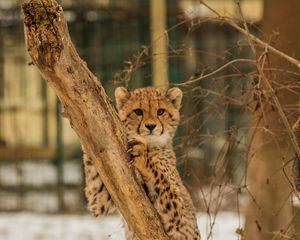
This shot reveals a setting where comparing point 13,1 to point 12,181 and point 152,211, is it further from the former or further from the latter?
point 152,211

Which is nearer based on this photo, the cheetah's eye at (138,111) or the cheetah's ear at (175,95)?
the cheetah's eye at (138,111)

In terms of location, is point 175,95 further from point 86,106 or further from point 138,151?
point 86,106

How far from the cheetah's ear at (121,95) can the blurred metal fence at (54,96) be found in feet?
13.4

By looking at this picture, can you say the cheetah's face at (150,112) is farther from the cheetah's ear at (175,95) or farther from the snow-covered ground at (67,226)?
the snow-covered ground at (67,226)

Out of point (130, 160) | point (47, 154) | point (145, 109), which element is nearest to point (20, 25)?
point (47, 154)

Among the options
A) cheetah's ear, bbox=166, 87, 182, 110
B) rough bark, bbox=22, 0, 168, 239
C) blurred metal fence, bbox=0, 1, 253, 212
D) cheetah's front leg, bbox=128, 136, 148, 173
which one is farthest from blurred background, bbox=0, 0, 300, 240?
rough bark, bbox=22, 0, 168, 239

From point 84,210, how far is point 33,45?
18.7ft

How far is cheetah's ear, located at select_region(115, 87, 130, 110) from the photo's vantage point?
4.21 m

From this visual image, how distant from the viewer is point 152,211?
354 centimetres

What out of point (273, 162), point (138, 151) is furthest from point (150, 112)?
point (273, 162)

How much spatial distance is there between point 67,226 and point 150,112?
4.22 meters

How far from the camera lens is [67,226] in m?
8.17

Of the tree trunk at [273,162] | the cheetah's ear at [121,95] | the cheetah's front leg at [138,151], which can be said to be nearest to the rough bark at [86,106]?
the cheetah's front leg at [138,151]

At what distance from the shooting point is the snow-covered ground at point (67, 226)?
773cm
